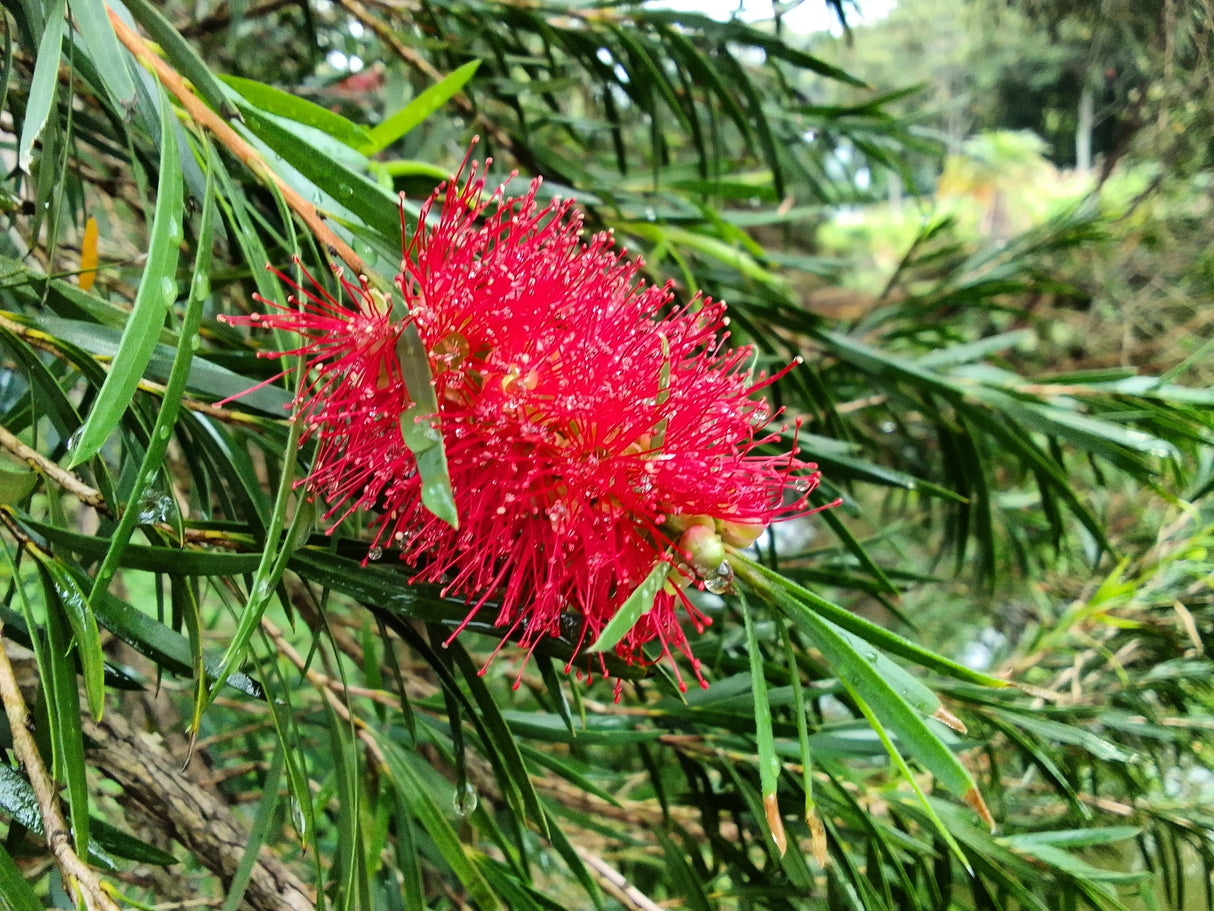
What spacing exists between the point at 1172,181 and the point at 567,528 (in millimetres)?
1182

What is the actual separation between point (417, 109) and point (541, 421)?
12.4 inches

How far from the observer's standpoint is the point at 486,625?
0.49 metres

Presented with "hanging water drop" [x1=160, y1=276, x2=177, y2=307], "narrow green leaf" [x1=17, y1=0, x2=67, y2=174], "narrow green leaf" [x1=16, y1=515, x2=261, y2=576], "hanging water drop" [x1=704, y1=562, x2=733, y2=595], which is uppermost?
"narrow green leaf" [x1=17, y1=0, x2=67, y2=174]

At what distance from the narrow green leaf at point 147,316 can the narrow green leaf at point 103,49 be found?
0.07ft

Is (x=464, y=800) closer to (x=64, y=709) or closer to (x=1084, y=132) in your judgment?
(x=64, y=709)

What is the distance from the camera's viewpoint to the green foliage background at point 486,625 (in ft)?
1.34

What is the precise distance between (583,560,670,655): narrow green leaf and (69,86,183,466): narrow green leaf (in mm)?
198

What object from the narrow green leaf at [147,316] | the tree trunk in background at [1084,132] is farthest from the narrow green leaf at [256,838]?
the tree trunk in background at [1084,132]

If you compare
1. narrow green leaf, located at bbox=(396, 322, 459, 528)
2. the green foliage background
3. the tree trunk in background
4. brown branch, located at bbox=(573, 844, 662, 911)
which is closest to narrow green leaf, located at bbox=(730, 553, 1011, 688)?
the green foliage background

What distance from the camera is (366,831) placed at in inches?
25.0

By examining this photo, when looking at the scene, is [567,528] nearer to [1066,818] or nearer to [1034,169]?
[1066,818]

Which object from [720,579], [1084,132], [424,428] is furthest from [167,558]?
[1084,132]

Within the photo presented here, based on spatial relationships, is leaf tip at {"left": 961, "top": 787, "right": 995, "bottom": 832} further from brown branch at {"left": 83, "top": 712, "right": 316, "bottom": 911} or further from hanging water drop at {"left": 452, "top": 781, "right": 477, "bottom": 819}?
brown branch at {"left": 83, "top": 712, "right": 316, "bottom": 911}

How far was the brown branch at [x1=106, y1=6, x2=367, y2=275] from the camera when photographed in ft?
1.38
